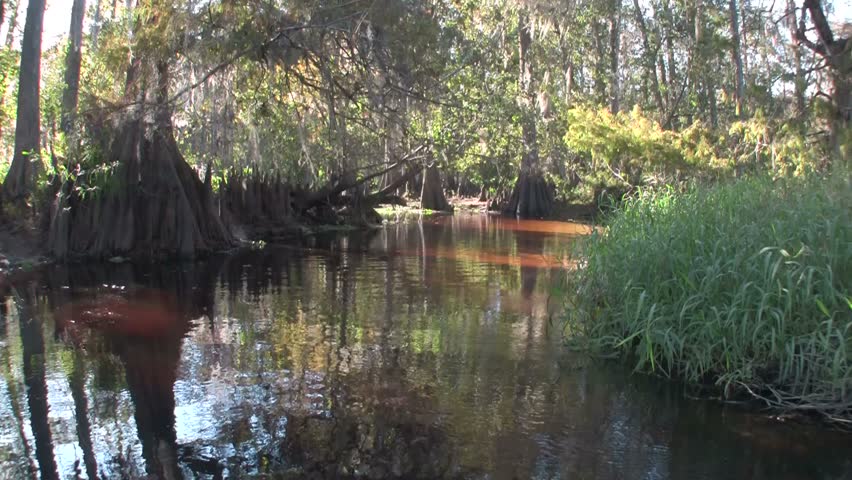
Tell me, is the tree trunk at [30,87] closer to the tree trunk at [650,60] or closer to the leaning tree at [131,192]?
the leaning tree at [131,192]

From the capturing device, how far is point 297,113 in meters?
14.9

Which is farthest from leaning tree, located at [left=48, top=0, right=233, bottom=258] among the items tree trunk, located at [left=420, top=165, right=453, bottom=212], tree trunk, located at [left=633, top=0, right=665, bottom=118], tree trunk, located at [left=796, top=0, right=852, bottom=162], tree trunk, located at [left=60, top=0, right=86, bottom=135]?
tree trunk, located at [left=633, top=0, right=665, bottom=118]

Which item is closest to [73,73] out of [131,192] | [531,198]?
[131,192]

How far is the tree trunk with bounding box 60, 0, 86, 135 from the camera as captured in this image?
15859mm

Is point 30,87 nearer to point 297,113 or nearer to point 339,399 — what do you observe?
point 297,113

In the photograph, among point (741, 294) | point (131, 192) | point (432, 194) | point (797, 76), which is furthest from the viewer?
point (432, 194)

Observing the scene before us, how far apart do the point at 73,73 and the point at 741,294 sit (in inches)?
713

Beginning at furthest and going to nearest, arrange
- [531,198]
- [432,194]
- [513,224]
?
[432,194], [531,198], [513,224]

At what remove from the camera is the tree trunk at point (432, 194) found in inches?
1582

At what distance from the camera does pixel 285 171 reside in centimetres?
2686

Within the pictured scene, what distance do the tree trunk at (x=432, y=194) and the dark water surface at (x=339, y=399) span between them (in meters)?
27.4

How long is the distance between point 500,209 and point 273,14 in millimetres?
30606

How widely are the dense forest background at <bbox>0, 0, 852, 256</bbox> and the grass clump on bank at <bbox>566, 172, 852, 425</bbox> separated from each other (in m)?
2.13

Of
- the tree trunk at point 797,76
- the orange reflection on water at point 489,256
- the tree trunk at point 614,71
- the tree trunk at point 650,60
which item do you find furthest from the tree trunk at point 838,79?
the tree trunk at point 614,71
